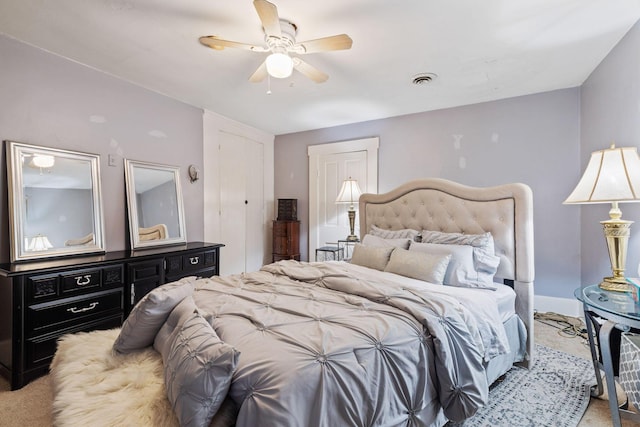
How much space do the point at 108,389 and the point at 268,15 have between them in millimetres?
1979

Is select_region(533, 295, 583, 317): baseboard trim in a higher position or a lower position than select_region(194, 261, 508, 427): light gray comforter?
lower

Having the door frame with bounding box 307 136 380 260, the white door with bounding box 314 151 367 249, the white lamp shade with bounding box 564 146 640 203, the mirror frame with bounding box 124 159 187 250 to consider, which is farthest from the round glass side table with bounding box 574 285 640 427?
the mirror frame with bounding box 124 159 187 250

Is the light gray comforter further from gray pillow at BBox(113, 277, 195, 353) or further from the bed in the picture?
gray pillow at BBox(113, 277, 195, 353)

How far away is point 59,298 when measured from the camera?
2.28 metres

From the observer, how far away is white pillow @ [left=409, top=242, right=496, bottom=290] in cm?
240

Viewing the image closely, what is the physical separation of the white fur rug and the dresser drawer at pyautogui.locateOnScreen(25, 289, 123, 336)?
75 centimetres

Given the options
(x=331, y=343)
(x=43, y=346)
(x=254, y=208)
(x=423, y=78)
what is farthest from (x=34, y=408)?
(x=423, y=78)

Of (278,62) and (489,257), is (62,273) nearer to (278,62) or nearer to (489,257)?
(278,62)

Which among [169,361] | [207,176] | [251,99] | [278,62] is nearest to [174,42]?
[278,62]

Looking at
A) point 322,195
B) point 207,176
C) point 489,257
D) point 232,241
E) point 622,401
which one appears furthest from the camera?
point 322,195

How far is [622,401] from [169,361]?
2662mm

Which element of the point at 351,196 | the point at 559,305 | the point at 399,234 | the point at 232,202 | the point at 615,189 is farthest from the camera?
the point at 232,202

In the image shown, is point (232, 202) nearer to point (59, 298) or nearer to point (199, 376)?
point (59, 298)

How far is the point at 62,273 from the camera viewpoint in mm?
2279
